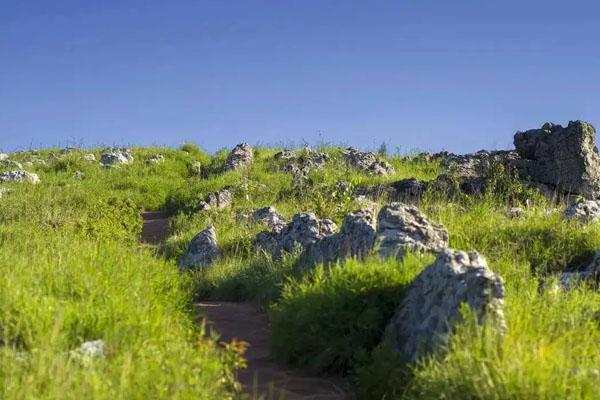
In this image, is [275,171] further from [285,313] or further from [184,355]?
[184,355]

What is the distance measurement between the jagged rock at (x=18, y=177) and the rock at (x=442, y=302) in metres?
20.9

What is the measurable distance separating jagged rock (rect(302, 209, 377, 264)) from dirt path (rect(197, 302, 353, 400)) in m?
1.07

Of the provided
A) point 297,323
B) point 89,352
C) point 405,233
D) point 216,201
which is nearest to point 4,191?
point 216,201

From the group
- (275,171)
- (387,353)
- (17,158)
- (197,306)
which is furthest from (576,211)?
(17,158)

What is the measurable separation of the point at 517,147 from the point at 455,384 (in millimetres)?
16690

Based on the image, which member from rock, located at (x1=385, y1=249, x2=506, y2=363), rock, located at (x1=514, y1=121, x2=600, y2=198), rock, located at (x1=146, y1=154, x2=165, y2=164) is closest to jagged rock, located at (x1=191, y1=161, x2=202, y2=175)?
rock, located at (x1=146, y1=154, x2=165, y2=164)

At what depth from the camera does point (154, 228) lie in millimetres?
19266

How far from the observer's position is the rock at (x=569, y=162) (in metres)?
18.0

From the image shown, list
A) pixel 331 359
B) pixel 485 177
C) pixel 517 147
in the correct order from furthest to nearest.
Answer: pixel 517 147 < pixel 485 177 < pixel 331 359

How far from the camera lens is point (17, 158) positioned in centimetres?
3297

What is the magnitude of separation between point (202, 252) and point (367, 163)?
1187cm

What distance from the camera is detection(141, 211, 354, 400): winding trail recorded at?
6203mm

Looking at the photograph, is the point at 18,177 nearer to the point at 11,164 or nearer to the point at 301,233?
the point at 11,164

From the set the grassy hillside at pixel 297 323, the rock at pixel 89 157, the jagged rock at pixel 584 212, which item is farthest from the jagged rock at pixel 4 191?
the jagged rock at pixel 584 212
